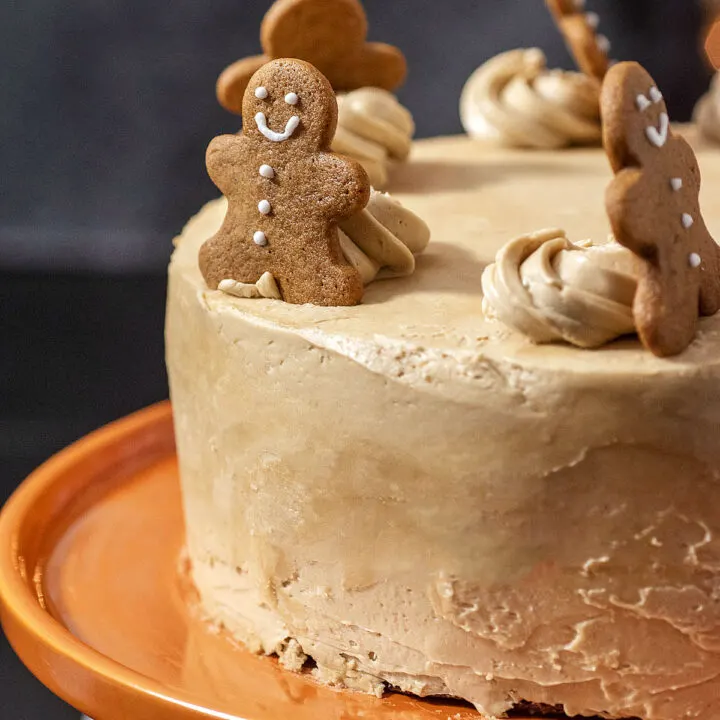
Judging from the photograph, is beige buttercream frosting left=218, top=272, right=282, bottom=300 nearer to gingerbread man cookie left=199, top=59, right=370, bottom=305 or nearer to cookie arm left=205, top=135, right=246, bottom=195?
gingerbread man cookie left=199, top=59, right=370, bottom=305

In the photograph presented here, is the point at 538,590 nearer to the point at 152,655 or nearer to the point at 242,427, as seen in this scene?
the point at 242,427

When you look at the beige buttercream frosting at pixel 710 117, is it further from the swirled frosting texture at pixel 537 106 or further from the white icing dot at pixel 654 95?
the white icing dot at pixel 654 95

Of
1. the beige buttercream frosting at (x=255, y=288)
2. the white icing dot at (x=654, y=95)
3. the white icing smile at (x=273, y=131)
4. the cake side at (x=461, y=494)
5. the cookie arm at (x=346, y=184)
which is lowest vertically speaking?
the cake side at (x=461, y=494)

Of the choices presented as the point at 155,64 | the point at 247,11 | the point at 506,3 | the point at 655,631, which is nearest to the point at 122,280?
the point at 155,64

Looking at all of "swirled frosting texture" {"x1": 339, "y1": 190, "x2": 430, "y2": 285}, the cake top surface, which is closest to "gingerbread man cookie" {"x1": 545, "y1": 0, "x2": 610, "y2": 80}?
the cake top surface

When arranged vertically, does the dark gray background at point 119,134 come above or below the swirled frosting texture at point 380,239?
below

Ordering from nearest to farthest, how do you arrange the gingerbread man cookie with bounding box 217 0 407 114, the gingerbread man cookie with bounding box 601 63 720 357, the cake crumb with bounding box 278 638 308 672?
1. the gingerbread man cookie with bounding box 601 63 720 357
2. the cake crumb with bounding box 278 638 308 672
3. the gingerbread man cookie with bounding box 217 0 407 114

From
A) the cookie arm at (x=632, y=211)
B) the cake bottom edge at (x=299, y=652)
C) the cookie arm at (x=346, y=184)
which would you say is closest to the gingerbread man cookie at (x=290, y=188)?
the cookie arm at (x=346, y=184)

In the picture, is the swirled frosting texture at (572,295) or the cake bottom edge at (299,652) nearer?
the swirled frosting texture at (572,295)
